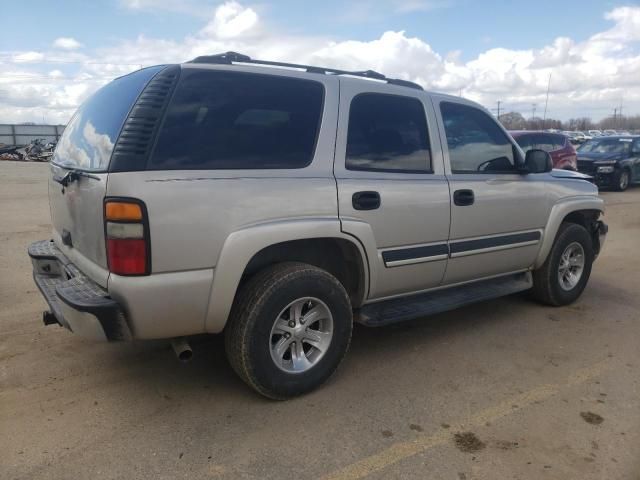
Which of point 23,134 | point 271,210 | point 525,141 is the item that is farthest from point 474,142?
point 23,134

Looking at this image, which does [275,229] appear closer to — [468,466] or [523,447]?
[468,466]

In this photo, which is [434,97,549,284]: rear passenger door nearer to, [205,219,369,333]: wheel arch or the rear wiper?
[205,219,369,333]: wheel arch

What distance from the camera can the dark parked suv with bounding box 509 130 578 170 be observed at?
13258mm

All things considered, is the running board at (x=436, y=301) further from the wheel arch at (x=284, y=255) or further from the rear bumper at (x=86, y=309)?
the rear bumper at (x=86, y=309)

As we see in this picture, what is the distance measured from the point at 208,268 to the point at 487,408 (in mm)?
1862

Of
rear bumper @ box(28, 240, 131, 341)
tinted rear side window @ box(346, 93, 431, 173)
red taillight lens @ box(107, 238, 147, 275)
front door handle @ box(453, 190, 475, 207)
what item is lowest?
rear bumper @ box(28, 240, 131, 341)

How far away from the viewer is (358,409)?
3211 mm

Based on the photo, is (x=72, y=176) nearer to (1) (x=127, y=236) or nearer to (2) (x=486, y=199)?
(1) (x=127, y=236)

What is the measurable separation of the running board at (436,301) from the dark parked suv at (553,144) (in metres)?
9.36

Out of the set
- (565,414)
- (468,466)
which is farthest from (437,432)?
(565,414)

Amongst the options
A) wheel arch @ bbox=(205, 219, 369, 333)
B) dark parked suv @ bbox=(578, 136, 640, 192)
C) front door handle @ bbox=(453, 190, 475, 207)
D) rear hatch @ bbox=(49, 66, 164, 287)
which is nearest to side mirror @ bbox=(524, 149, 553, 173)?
front door handle @ bbox=(453, 190, 475, 207)

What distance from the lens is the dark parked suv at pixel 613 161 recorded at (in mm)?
15789

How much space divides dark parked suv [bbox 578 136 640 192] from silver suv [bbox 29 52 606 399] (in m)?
13.2

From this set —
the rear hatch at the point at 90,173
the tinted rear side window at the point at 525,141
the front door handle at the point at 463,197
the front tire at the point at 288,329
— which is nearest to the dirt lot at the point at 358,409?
the front tire at the point at 288,329
